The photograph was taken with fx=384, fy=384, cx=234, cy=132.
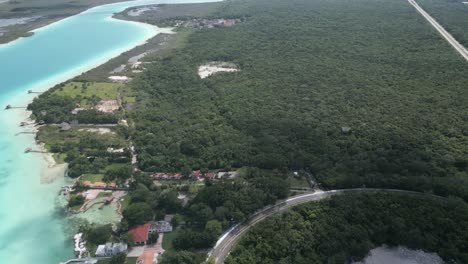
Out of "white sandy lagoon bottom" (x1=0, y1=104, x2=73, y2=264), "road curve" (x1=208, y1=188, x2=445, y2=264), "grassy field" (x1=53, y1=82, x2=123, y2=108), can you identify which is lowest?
"white sandy lagoon bottom" (x1=0, y1=104, x2=73, y2=264)

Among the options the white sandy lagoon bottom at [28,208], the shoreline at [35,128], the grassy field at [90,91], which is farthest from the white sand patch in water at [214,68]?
the white sandy lagoon bottom at [28,208]

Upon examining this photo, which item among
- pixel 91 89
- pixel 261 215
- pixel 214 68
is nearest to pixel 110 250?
pixel 261 215

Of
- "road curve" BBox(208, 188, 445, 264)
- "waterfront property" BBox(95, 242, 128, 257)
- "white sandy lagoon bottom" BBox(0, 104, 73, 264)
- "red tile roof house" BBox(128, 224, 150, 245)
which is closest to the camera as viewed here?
"road curve" BBox(208, 188, 445, 264)

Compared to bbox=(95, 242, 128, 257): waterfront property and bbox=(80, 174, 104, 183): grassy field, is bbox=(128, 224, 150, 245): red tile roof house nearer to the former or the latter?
bbox=(95, 242, 128, 257): waterfront property

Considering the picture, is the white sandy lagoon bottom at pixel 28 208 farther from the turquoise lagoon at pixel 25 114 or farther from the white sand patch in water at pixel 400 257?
the white sand patch in water at pixel 400 257

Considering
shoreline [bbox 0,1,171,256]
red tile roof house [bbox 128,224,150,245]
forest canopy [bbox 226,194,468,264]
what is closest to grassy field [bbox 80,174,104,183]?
shoreline [bbox 0,1,171,256]

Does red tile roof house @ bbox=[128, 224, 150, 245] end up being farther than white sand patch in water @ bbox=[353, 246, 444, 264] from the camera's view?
Yes

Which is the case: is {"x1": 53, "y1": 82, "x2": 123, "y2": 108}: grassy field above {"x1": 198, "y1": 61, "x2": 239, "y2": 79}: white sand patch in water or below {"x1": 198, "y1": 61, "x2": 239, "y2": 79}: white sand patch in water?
below
